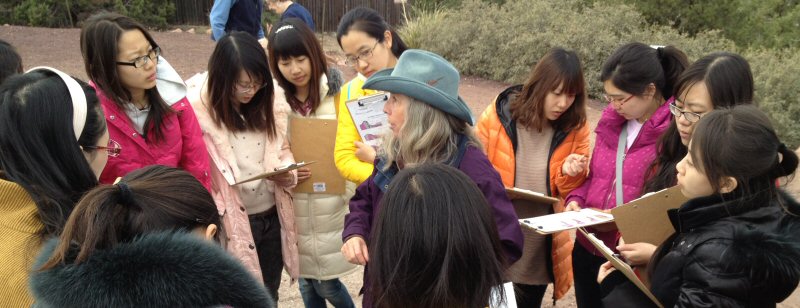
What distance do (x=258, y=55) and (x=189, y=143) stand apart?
0.54m

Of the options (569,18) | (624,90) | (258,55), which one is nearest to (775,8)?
(569,18)

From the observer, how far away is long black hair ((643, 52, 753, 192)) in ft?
8.73

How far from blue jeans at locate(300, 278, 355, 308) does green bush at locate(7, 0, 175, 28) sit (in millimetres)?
15661

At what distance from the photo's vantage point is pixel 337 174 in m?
3.42

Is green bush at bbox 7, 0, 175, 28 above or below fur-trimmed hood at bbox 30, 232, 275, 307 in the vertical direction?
below

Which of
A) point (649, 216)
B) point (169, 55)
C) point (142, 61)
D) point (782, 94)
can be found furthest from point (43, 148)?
point (169, 55)

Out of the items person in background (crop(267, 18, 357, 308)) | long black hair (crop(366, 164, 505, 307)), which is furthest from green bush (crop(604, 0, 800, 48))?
long black hair (crop(366, 164, 505, 307))

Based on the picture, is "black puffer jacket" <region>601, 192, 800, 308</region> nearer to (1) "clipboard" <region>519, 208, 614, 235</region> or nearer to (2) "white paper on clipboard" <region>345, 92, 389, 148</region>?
(1) "clipboard" <region>519, 208, 614, 235</region>

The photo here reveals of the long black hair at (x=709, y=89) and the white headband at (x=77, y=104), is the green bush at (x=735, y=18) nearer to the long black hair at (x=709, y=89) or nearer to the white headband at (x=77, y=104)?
the long black hair at (x=709, y=89)

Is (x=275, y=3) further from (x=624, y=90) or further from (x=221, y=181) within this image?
(x=624, y=90)

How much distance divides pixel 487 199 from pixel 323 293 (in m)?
1.54

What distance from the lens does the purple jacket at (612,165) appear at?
9.68 ft

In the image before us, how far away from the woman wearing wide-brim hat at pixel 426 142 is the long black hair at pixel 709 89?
864 mm

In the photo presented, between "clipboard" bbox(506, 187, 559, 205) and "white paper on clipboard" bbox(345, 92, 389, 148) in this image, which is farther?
"white paper on clipboard" bbox(345, 92, 389, 148)
